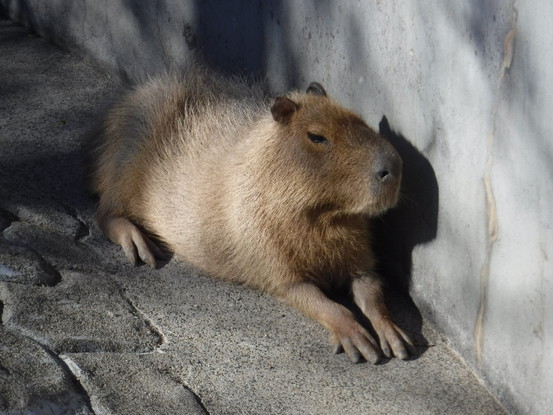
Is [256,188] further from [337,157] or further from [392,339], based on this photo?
[392,339]

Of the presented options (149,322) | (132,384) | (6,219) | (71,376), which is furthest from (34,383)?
(6,219)

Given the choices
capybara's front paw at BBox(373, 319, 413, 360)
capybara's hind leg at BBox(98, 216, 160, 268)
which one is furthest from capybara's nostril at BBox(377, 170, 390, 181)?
capybara's hind leg at BBox(98, 216, 160, 268)

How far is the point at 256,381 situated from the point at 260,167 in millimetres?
995

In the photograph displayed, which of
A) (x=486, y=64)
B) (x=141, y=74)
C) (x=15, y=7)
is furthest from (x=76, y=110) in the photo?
(x=486, y=64)

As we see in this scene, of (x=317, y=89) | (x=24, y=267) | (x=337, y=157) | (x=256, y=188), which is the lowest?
(x=24, y=267)

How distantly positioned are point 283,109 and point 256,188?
1.21 ft

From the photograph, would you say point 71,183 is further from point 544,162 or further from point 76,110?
point 544,162

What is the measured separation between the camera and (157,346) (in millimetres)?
3887

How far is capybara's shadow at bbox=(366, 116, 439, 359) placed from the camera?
161 inches

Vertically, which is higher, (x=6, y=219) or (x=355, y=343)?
(x=355, y=343)

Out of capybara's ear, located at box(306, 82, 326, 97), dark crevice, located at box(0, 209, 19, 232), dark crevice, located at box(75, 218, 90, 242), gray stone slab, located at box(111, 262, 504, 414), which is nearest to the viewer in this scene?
gray stone slab, located at box(111, 262, 504, 414)

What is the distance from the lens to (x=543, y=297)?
3281mm

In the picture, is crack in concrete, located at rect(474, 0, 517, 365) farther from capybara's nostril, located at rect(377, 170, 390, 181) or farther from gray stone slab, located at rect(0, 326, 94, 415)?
gray stone slab, located at rect(0, 326, 94, 415)

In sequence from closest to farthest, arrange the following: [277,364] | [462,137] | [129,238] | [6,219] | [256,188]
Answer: [462,137] → [277,364] → [256,188] → [6,219] → [129,238]
